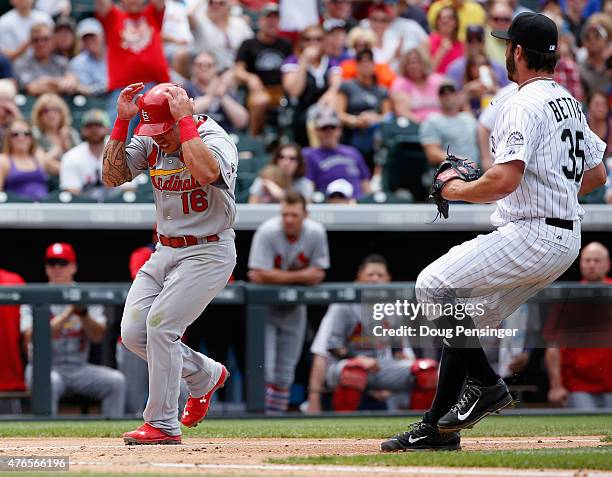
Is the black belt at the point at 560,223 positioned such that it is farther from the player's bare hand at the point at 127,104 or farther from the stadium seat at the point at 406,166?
the stadium seat at the point at 406,166

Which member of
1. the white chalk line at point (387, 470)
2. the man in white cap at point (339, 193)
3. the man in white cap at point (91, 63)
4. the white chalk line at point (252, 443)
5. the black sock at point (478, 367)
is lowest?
the white chalk line at point (252, 443)

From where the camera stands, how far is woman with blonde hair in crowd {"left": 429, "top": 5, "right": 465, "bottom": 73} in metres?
12.0

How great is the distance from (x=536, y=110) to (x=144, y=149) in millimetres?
1905

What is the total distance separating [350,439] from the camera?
5.96m

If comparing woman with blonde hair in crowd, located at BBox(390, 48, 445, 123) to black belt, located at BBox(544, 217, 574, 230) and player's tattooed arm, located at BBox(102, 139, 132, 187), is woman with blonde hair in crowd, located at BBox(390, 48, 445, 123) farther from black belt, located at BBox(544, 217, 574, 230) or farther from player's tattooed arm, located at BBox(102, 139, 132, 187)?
black belt, located at BBox(544, 217, 574, 230)

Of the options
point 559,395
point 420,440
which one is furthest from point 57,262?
point 420,440

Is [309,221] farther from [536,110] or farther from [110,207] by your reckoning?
[536,110]

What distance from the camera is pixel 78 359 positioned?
836cm

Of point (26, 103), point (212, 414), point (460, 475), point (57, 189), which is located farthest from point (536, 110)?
point (26, 103)

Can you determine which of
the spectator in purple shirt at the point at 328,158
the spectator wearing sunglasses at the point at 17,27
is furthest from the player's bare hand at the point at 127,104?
the spectator wearing sunglasses at the point at 17,27

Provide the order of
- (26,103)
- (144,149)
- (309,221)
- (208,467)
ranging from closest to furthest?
(208,467)
(144,149)
(309,221)
(26,103)

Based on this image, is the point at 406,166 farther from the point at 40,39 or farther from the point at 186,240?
the point at 186,240

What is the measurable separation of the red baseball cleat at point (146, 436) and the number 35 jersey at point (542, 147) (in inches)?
73.6

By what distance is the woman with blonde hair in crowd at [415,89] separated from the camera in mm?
11062
